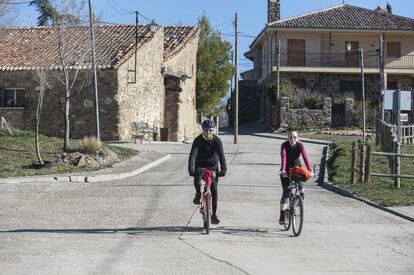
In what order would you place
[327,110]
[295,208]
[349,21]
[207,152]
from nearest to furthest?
[295,208] < [207,152] < [327,110] < [349,21]

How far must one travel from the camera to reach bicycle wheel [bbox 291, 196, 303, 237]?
413 inches

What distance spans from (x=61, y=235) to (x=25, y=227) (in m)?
1.08

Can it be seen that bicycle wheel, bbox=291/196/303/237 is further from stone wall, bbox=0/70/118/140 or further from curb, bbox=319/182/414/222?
stone wall, bbox=0/70/118/140

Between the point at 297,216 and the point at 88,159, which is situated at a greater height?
the point at 88,159

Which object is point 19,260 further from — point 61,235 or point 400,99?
point 400,99

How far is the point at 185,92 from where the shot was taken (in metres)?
41.5

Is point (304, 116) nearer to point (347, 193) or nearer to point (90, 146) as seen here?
point (90, 146)

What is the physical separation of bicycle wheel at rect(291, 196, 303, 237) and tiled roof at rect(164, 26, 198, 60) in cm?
2961

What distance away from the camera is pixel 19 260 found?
8.38m

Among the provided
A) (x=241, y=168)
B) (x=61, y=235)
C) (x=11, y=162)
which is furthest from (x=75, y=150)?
(x=61, y=235)

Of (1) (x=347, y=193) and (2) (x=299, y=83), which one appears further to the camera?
(2) (x=299, y=83)

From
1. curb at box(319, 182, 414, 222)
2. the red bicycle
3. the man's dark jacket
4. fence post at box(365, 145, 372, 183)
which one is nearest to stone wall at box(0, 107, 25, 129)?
curb at box(319, 182, 414, 222)

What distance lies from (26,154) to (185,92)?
20599 millimetres

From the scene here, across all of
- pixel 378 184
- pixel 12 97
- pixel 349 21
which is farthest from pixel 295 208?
pixel 349 21
